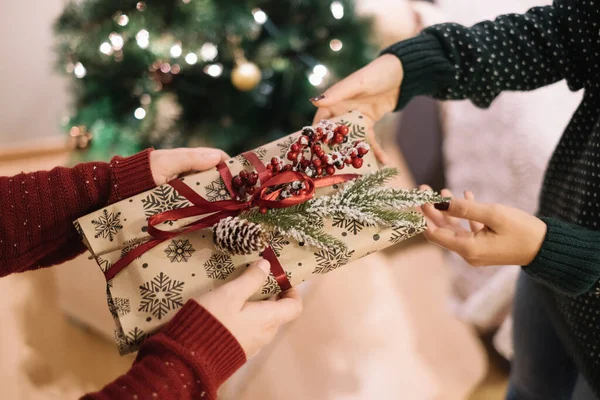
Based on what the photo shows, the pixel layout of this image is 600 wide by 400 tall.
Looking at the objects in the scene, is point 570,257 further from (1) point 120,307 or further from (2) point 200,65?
(2) point 200,65

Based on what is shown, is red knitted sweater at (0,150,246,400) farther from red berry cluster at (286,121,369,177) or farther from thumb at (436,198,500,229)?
thumb at (436,198,500,229)

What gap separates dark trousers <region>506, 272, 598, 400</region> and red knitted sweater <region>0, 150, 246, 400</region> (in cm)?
64

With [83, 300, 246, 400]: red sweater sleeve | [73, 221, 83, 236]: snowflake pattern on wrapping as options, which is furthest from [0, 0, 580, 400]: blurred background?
[83, 300, 246, 400]: red sweater sleeve

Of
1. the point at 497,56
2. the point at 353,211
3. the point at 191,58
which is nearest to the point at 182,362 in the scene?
the point at 353,211

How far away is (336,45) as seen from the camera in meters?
1.20

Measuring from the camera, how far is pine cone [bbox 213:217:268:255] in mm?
546

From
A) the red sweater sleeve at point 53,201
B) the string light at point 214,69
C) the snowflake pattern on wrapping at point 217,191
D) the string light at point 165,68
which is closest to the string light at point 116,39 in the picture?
the string light at point 165,68

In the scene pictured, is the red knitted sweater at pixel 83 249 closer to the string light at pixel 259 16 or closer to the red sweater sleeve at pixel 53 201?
the red sweater sleeve at pixel 53 201

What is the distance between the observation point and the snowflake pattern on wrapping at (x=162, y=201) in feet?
2.06

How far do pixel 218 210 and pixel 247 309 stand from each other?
0.51ft

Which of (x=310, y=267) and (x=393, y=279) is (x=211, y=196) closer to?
(x=310, y=267)

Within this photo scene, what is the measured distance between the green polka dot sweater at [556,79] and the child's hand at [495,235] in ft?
0.07

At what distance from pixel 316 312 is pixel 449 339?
46 cm

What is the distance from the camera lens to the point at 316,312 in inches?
56.4
